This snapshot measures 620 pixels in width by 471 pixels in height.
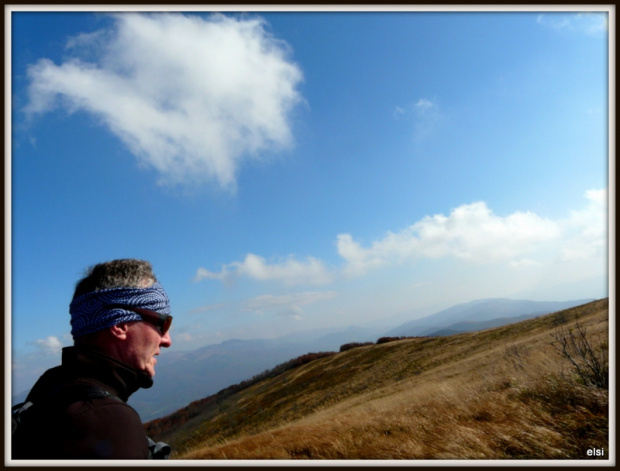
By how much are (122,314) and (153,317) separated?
0.24 meters

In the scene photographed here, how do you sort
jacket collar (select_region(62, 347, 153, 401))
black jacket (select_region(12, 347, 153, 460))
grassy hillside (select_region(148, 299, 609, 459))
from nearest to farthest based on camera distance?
black jacket (select_region(12, 347, 153, 460)), jacket collar (select_region(62, 347, 153, 401)), grassy hillside (select_region(148, 299, 609, 459))

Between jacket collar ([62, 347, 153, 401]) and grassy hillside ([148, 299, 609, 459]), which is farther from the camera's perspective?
grassy hillside ([148, 299, 609, 459])

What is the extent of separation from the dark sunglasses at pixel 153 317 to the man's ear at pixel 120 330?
0.11 metres

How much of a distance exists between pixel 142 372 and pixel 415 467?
3346mm

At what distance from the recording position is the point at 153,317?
2629mm

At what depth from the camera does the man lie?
5.42 feet

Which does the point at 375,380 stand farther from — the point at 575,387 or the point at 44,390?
the point at 44,390

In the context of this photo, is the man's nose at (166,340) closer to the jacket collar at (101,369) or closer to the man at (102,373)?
the man at (102,373)

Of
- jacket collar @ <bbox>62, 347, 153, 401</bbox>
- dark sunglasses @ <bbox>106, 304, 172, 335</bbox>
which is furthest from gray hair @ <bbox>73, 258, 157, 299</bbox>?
jacket collar @ <bbox>62, 347, 153, 401</bbox>

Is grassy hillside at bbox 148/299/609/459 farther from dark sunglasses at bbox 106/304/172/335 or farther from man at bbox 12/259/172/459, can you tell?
man at bbox 12/259/172/459

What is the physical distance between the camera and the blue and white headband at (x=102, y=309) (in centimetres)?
234

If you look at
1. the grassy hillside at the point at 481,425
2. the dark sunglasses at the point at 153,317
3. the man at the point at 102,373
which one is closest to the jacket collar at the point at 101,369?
the man at the point at 102,373

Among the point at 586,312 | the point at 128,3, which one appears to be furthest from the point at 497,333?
the point at 128,3

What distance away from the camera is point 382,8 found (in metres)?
5.36
